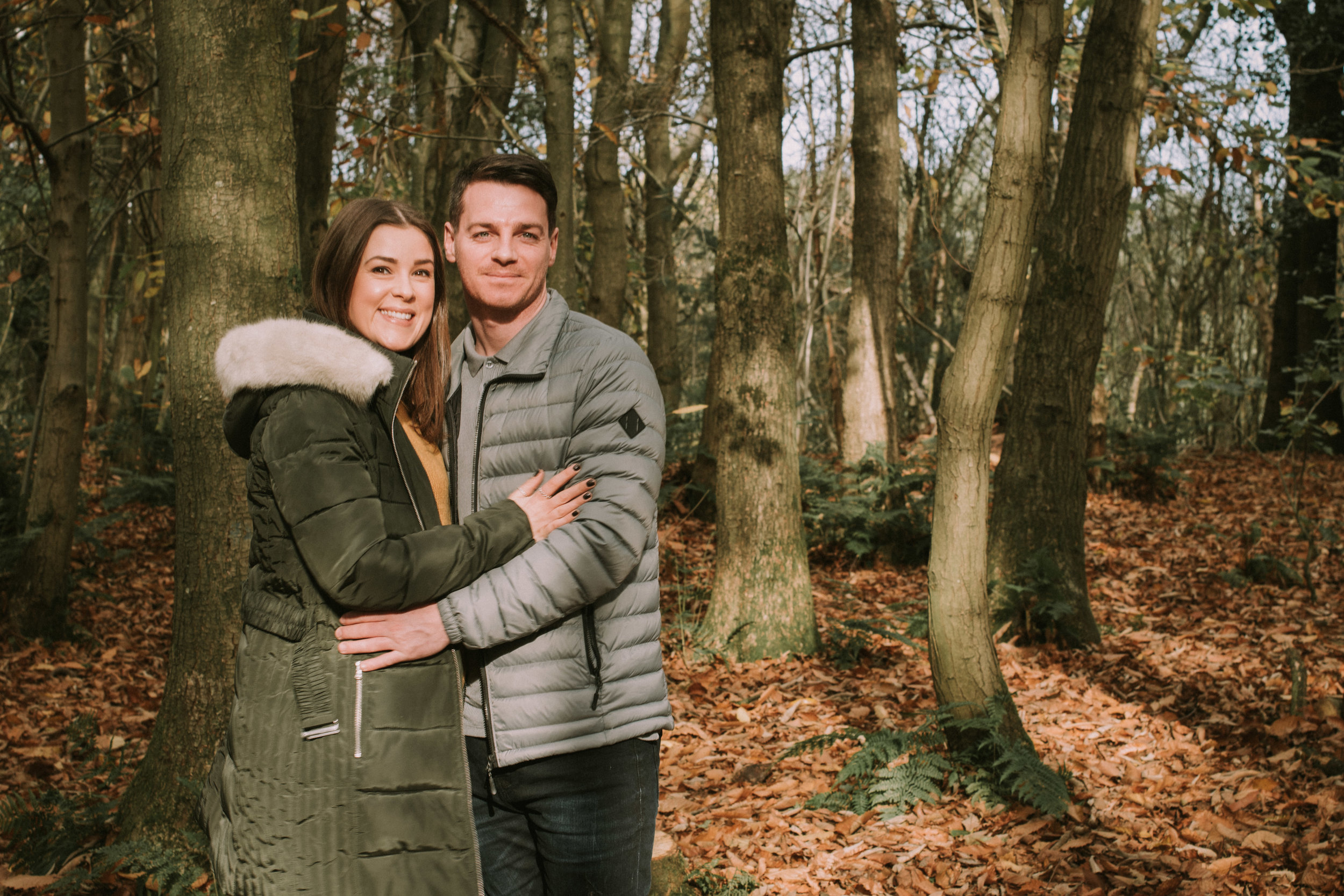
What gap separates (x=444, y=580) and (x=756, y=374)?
14.0 feet

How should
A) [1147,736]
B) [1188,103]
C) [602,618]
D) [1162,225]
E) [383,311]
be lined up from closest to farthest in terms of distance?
[602,618]
[383,311]
[1147,736]
[1188,103]
[1162,225]

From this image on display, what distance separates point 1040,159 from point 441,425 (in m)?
2.72

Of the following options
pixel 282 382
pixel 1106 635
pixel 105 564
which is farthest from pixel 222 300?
pixel 105 564

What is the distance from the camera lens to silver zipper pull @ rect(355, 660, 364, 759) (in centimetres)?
178

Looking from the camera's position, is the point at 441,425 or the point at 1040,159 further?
the point at 1040,159

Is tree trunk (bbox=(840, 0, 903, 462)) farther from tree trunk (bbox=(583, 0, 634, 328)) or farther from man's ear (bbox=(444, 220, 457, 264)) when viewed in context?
man's ear (bbox=(444, 220, 457, 264))

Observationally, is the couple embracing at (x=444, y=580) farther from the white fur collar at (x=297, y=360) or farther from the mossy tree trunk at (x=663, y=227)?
the mossy tree trunk at (x=663, y=227)

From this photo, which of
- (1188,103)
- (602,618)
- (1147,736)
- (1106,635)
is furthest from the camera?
(1188,103)

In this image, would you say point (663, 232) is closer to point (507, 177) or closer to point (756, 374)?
point (756, 374)

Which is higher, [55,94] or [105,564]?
[55,94]

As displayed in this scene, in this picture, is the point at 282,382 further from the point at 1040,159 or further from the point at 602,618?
the point at 1040,159

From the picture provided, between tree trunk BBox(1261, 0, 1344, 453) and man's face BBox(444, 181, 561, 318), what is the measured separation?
1308 centimetres

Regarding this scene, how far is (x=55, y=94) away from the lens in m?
6.51

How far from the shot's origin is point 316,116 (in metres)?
7.42
